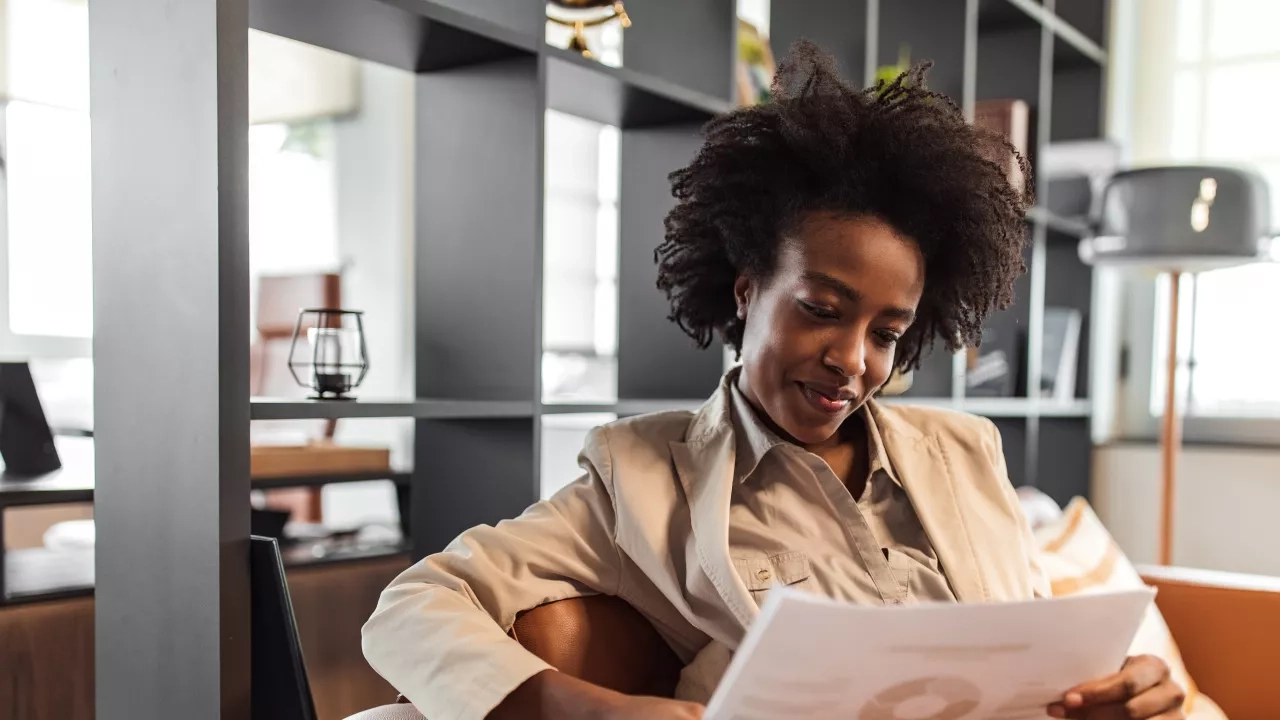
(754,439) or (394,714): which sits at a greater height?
(754,439)

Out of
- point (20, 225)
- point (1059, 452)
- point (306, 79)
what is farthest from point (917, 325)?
point (306, 79)

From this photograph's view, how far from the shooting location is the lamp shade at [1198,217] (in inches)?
99.7

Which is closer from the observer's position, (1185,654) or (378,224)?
(1185,654)

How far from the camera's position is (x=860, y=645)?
2.67 feet

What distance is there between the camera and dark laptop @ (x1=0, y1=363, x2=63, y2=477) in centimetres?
148

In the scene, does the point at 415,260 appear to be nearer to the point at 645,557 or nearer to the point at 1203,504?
the point at 645,557

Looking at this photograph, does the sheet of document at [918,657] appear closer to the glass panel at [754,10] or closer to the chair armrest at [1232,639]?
the chair armrest at [1232,639]

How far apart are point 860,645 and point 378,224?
3694 millimetres

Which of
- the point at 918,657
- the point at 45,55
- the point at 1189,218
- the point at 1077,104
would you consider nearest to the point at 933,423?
the point at 918,657

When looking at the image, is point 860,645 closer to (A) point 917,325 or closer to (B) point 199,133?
(A) point 917,325

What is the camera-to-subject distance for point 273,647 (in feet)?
3.84

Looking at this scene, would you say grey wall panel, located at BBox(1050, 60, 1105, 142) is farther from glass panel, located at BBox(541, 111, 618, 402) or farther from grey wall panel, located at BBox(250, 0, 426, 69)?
grey wall panel, located at BBox(250, 0, 426, 69)

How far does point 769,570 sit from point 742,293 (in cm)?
35

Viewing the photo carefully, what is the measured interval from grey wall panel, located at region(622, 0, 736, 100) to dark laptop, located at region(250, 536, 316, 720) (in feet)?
3.60
